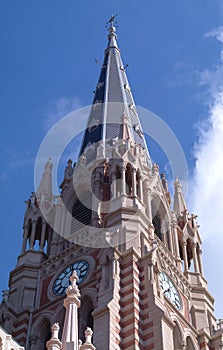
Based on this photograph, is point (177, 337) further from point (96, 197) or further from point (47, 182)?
point (47, 182)

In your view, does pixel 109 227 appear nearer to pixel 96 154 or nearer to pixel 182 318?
pixel 182 318

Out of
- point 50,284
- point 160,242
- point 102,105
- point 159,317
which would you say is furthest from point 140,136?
point 159,317

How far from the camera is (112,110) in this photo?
4962 cm

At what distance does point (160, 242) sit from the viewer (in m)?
38.9

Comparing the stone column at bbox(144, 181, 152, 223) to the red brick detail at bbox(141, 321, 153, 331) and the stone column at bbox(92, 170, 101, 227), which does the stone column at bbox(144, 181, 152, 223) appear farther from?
the red brick detail at bbox(141, 321, 153, 331)

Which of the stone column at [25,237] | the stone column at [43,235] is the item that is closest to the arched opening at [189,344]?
the stone column at [43,235]

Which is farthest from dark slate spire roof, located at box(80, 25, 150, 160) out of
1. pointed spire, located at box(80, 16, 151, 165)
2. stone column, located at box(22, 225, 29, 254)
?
stone column, located at box(22, 225, 29, 254)

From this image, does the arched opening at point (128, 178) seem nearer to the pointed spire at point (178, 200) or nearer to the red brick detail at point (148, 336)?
the pointed spire at point (178, 200)

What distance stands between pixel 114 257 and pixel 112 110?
58.3ft

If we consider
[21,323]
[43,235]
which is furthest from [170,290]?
Result: [43,235]

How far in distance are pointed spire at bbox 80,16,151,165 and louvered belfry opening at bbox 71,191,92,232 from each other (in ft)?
13.6

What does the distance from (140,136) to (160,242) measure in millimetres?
11963

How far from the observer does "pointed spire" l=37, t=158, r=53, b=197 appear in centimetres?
4442

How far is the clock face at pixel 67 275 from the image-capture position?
3556 cm
